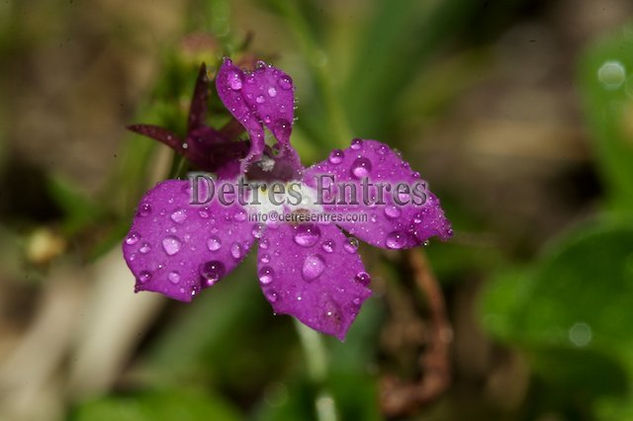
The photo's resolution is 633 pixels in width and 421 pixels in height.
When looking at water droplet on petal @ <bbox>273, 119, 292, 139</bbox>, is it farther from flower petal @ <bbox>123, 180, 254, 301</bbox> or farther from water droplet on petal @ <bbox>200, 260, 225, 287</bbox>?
water droplet on petal @ <bbox>200, 260, 225, 287</bbox>

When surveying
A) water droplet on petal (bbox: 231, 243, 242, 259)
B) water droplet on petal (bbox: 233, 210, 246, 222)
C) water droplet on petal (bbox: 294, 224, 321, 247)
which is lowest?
water droplet on petal (bbox: 231, 243, 242, 259)

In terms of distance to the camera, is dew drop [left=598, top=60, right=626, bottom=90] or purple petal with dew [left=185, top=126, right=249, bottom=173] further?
dew drop [left=598, top=60, right=626, bottom=90]

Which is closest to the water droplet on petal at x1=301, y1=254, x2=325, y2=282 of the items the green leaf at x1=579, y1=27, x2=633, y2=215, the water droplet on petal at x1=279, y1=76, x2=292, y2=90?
the water droplet on petal at x1=279, y1=76, x2=292, y2=90

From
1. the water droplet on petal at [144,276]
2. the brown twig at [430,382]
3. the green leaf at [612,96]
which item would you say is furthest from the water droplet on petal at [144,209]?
the green leaf at [612,96]

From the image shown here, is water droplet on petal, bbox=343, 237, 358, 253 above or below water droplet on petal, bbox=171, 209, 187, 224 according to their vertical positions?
below

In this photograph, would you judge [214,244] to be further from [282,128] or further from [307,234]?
[282,128]

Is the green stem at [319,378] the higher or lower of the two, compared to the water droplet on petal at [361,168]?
lower

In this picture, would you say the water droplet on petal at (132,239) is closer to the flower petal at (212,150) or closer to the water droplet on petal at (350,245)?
the flower petal at (212,150)
